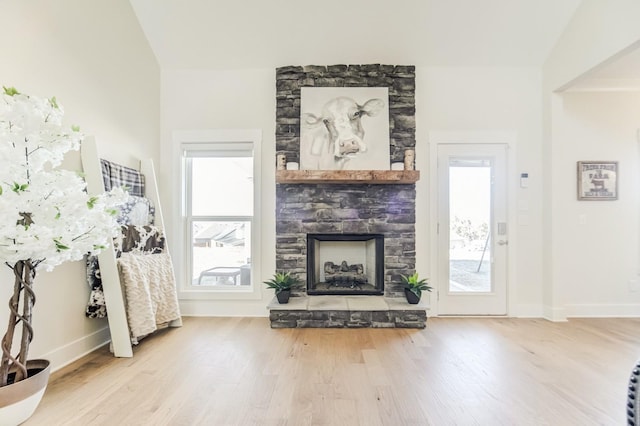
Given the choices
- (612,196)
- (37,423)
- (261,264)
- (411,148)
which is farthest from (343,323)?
(612,196)

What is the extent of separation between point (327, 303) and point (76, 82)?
10.0 feet

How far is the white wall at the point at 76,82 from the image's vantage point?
7.38 feet

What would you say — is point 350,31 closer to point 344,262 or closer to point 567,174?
point 344,262

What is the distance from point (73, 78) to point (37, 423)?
244 centimetres

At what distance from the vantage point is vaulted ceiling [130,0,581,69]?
338 cm

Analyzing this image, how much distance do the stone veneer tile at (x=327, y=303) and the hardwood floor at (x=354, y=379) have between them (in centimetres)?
23

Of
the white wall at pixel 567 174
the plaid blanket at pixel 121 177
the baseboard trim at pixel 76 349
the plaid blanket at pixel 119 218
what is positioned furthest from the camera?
the white wall at pixel 567 174

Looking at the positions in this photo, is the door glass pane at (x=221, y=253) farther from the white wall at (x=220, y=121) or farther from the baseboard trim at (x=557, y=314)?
the baseboard trim at (x=557, y=314)

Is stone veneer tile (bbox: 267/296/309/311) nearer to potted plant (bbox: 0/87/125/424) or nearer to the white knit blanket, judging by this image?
the white knit blanket

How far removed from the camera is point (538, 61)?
381 cm

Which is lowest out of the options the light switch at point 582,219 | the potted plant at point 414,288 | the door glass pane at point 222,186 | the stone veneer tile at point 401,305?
the stone veneer tile at point 401,305

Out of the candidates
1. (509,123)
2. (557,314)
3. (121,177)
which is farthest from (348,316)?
(509,123)

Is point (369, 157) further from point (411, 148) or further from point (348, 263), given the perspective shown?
point (348, 263)

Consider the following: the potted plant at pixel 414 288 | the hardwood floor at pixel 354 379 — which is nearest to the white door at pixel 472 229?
the potted plant at pixel 414 288
